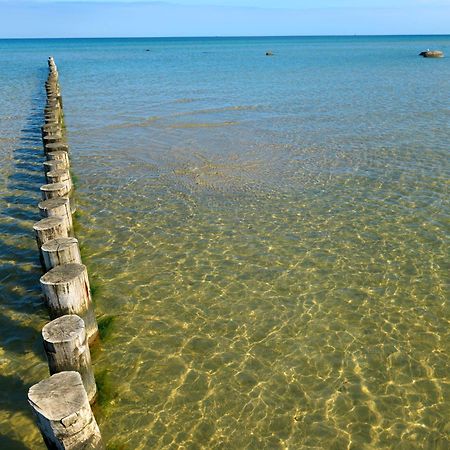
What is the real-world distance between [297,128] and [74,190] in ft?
43.1

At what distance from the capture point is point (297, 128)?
23.0 m

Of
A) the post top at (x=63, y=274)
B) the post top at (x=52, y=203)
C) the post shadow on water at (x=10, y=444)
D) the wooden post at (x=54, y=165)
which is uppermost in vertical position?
the wooden post at (x=54, y=165)

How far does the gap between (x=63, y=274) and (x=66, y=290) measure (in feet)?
0.97

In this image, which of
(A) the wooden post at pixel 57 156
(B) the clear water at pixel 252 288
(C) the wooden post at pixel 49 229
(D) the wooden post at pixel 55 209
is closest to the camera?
(B) the clear water at pixel 252 288

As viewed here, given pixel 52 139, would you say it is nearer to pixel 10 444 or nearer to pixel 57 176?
pixel 57 176

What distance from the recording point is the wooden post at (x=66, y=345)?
17.7ft

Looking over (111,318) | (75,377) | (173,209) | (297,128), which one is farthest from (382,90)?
(75,377)

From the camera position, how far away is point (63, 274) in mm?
6609

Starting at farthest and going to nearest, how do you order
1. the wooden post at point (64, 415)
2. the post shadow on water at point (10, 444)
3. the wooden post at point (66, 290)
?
the wooden post at point (66, 290) < the post shadow on water at point (10, 444) < the wooden post at point (64, 415)

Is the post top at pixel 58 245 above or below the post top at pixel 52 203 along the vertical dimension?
below

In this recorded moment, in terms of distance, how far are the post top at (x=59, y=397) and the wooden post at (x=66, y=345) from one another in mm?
616

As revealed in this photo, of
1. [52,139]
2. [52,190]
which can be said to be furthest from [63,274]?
[52,139]

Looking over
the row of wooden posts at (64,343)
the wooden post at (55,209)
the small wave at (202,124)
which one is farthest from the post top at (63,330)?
the small wave at (202,124)

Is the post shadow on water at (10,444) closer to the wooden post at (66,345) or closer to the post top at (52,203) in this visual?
the wooden post at (66,345)
